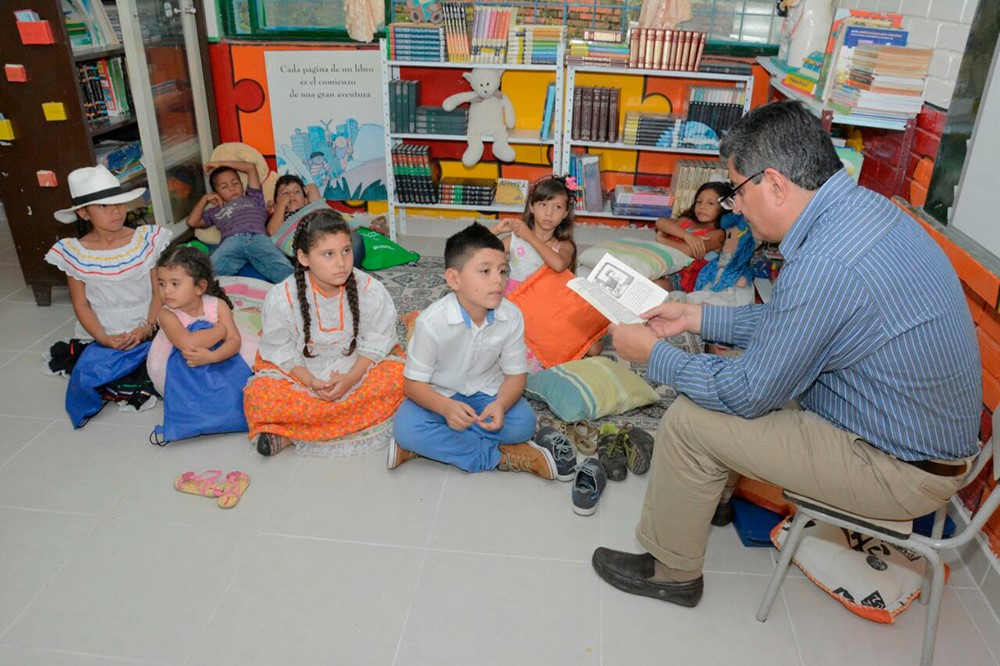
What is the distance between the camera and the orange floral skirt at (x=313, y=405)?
105 inches

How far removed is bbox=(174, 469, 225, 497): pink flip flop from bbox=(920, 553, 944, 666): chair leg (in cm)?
216

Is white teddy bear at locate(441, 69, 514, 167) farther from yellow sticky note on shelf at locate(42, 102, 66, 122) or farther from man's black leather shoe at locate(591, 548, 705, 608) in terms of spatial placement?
man's black leather shoe at locate(591, 548, 705, 608)

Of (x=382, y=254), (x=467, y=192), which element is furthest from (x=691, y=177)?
(x=382, y=254)

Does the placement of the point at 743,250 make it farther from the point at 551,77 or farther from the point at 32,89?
the point at 32,89

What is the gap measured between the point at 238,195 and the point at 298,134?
29.5 inches

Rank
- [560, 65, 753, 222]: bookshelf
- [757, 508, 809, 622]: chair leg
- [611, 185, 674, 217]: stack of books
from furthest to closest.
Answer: [611, 185, 674, 217]: stack of books → [560, 65, 753, 222]: bookshelf → [757, 508, 809, 622]: chair leg

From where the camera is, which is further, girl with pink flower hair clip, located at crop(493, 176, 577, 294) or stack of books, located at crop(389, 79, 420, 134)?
stack of books, located at crop(389, 79, 420, 134)

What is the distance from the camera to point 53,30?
3.43 m

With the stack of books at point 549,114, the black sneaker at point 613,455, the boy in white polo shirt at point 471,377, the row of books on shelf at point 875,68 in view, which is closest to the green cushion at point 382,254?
the stack of books at point 549,114

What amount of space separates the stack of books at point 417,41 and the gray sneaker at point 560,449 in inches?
106

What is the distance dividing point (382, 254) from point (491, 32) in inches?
58.8

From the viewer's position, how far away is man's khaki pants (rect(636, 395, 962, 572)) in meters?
1.74

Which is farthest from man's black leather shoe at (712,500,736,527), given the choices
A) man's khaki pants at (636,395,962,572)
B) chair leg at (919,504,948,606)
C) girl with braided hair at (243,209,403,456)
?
girl with braided hair at (243,209,403,456)

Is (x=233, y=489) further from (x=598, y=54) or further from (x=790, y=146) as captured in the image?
(x=598, y=54)
